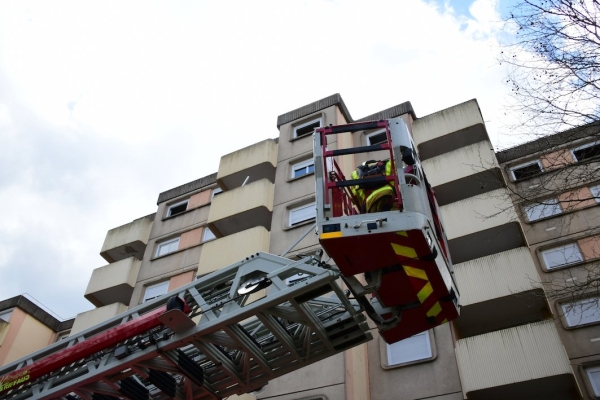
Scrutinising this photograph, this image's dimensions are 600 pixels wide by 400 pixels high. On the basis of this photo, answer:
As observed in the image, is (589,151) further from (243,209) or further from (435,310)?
(243,209)

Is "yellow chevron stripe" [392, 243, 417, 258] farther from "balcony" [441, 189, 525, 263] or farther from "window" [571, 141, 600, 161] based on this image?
"balcony" [441, 189, 525, 263]

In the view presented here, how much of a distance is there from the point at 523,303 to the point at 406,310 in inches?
330

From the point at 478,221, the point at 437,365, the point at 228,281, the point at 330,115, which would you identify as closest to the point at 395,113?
the point at 330,115

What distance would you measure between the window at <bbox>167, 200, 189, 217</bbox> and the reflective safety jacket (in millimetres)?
18156

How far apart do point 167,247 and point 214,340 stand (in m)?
16.0

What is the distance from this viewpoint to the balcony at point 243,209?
752 inches

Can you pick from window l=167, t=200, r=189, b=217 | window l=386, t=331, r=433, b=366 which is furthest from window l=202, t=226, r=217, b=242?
window l=386, t=331, r=433, b=366

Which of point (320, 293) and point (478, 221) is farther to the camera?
point (478, 221)

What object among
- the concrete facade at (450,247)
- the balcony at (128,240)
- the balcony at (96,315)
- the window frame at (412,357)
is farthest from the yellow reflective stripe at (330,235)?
the balcony at (128,240)

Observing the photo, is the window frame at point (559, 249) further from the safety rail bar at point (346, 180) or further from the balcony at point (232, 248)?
the safety rail bar at point (346, 180)

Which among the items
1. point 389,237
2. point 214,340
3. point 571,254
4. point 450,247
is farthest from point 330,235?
point 571,254

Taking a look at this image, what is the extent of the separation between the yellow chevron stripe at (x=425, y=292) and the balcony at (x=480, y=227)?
9.08 metres

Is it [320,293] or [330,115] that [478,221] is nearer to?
[330,115]

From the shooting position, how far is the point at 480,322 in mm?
14766
